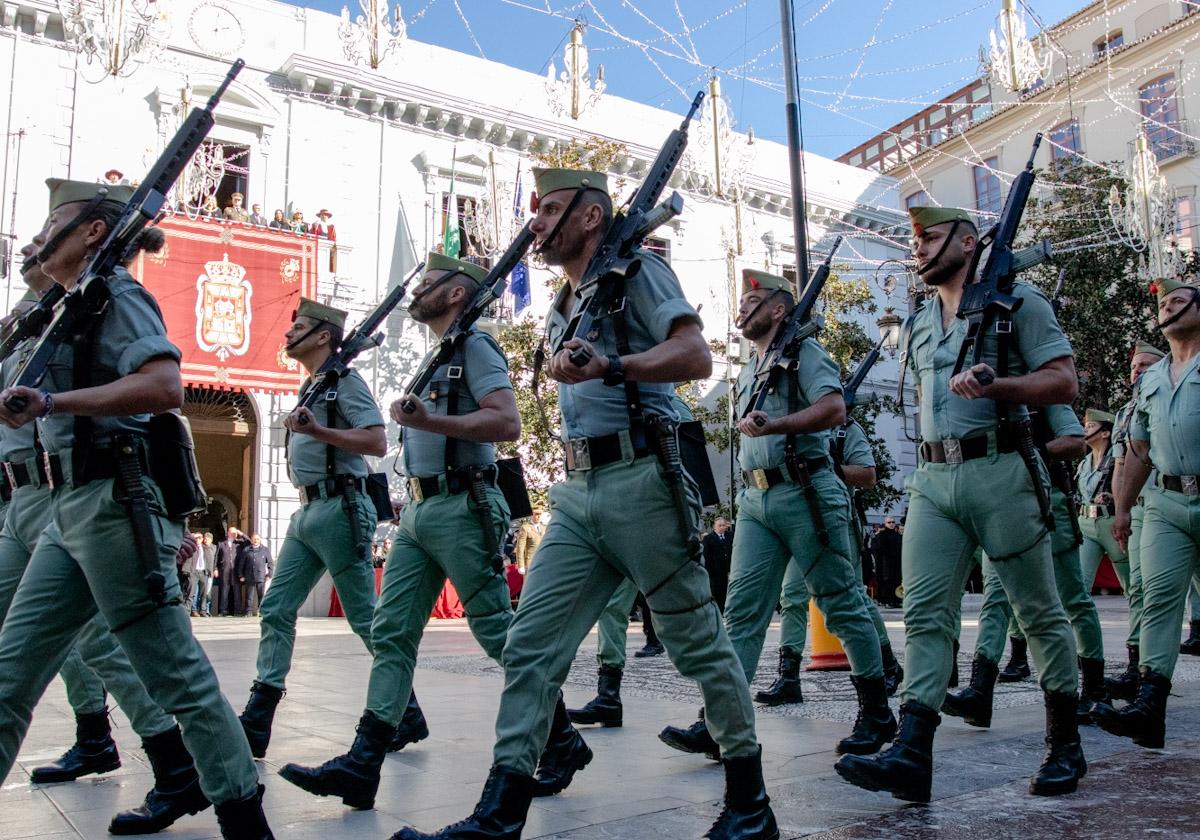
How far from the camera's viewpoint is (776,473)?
5.09 m

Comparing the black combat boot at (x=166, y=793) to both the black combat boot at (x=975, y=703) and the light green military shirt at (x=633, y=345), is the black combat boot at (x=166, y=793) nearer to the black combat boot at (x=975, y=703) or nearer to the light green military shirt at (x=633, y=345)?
the light green military shirt at (x=633, y=345)

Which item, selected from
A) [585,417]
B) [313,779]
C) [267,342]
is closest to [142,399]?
[585,417]

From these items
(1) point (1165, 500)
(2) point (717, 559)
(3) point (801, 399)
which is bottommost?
(2) point (717, 559)

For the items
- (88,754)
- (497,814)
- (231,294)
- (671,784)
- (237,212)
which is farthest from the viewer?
(237,212)

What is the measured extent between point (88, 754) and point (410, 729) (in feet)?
4.40

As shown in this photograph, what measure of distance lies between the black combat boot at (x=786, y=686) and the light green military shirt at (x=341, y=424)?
2.68 metres

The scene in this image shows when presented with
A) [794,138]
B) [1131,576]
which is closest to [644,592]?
[1131,576]

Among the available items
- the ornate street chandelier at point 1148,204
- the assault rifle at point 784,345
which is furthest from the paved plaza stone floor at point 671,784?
the ornate street chandelier at point 1148,204

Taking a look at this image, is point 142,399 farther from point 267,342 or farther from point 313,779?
point 267,342

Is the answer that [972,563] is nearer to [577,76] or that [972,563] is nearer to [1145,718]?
[1145,718]

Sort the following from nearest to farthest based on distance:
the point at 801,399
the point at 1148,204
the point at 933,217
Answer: the point at 933,217
the point at 801,399
the point at 1148,204

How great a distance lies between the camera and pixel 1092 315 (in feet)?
75.8

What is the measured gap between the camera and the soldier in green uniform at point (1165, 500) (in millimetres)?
4609

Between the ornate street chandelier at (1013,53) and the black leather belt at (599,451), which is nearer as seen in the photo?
the black leather belt at (599,451)
